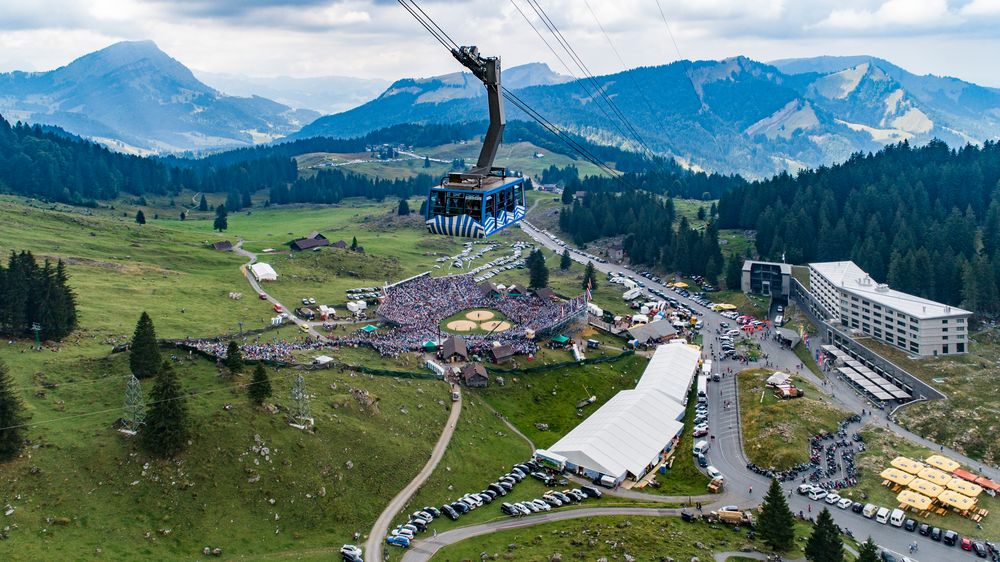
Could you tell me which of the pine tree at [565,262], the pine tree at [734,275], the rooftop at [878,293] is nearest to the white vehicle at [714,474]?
the rooftop at [878,293]

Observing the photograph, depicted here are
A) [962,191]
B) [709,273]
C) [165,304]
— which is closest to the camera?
[165,304]

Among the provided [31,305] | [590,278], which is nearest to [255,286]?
[31,305]

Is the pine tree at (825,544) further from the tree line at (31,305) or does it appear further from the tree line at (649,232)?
the tree line at (649,232)

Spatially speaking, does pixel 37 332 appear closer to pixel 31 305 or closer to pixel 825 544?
pixel 31 305

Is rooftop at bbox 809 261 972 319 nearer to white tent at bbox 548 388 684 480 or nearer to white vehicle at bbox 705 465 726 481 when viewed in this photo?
white tent at bbox 548 388 684 480

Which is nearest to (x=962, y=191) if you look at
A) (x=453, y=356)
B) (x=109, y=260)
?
(x=453, y=356)

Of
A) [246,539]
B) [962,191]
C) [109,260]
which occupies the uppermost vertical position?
[962,191]

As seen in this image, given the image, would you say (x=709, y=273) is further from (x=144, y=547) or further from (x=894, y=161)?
(x=144, y=547)

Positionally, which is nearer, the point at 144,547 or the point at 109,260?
the point at 144,547
